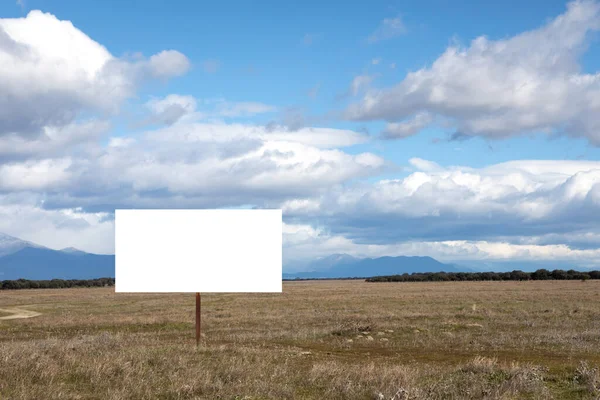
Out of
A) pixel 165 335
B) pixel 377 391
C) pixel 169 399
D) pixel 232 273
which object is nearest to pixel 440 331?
pixel 165 335

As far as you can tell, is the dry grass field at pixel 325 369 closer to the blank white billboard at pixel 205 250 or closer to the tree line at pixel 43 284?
the blank white billboard at pixel 205 250

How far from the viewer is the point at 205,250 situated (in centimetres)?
1642

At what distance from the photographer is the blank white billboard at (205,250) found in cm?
1630

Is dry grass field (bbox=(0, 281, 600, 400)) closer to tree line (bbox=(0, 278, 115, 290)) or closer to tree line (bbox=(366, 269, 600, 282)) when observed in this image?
tree line (bbox=(366, 269, 600, 282))

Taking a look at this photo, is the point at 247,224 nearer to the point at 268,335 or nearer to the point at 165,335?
the point at 268,335

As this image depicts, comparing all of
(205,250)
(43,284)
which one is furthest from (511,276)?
(205,250)

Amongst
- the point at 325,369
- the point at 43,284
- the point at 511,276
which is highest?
the point at 325,369

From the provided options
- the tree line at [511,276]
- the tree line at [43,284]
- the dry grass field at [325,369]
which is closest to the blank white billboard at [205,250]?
the dry grass field at [325,369]

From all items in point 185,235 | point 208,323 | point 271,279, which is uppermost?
point 185,235

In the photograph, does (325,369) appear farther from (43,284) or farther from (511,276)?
(43,284)

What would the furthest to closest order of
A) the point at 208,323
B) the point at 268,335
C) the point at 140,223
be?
the point at 208,323 → the point at 268,335 → the point at 140,223

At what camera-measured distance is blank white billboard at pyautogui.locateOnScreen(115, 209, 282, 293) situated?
53.5 feet

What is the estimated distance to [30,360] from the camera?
47.8ft

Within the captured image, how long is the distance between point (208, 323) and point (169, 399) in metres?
25.8
